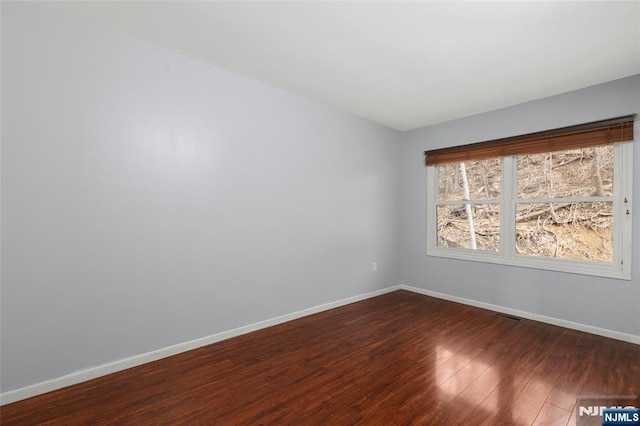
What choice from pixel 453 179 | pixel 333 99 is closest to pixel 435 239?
pixel 453 179

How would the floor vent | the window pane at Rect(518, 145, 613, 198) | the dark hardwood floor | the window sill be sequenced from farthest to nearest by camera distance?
the floor vent → the window pane at Rect(518, 145, 613, 198) → the window sill → the dark hardwood floor

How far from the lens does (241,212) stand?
291 cm

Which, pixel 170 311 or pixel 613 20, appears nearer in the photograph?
pixel 613 20

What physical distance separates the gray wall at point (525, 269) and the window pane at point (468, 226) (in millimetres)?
253

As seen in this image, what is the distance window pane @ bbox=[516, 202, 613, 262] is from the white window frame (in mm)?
63

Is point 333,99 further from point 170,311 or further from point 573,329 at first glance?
point 573,329

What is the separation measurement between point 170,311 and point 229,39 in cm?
235

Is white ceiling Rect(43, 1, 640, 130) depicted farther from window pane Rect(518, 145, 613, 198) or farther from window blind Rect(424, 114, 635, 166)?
window pane Rect(518, 145, 613, 198)

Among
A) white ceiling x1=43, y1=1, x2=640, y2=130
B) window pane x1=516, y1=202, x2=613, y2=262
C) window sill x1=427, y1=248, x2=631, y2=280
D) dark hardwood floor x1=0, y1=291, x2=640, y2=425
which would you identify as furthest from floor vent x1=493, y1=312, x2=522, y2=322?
white ceiling x1=43, y1=1, x2=640, y2=130

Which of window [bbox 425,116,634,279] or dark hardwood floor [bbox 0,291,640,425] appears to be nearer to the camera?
dark hardwood floor [bbox 0,291,640,425]

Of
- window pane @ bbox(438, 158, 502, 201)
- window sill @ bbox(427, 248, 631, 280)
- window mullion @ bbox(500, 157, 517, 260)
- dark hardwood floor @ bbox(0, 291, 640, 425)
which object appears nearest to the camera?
dark hardwood floor @ bbox(0, 291, 640, 425)

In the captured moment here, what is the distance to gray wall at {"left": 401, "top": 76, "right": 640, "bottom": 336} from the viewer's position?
283 centimetres

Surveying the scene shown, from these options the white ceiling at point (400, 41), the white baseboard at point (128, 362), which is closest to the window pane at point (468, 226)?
the white ceiling at point (400, 41)

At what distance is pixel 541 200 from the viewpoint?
133 inches
